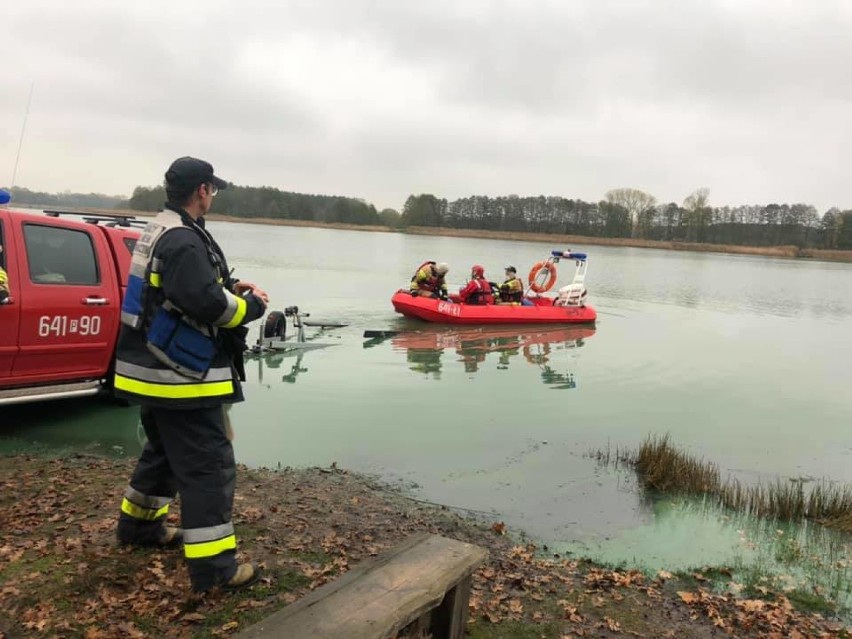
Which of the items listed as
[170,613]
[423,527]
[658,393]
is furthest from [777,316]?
[170,613]

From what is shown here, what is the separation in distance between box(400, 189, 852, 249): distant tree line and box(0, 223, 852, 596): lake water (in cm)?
6735

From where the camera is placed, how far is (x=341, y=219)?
88688 millimetres

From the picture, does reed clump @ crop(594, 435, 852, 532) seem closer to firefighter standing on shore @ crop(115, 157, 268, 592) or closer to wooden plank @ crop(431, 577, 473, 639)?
wooden plank @ crop(431, 577, 473, 639)

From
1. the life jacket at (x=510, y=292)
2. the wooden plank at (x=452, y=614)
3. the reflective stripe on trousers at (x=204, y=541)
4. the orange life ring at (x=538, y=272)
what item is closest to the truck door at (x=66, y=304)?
the reflective stripe on trousers at (x=204, y=541)

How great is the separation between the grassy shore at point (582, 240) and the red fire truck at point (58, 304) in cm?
7099

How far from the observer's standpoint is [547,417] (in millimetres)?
8844

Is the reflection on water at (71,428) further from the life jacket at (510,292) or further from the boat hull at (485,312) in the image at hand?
the life jacket at (510,292)

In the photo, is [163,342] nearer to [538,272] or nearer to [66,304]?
[66,304]

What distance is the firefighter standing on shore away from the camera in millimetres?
3154

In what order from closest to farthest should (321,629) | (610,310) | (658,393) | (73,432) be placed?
(321,629) < (73,432) < (658,393) < (610,310)

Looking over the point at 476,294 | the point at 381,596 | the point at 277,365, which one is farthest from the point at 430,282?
the point at 381,596

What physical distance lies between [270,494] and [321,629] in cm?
267

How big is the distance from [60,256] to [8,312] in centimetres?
80

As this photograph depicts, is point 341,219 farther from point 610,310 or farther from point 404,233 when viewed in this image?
point 610,310
